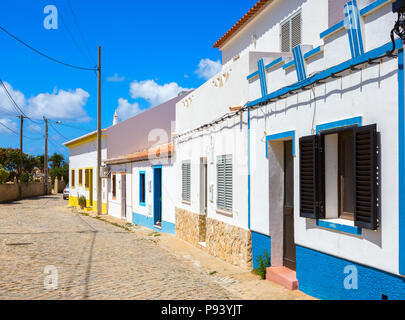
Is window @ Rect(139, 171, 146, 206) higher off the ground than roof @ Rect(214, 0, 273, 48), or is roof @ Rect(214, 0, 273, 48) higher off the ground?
roof @ Rect(214, 0, 273, 48)

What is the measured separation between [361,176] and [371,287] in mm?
1335

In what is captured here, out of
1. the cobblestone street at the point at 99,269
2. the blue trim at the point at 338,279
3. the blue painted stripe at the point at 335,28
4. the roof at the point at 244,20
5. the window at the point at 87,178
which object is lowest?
the cobblestone street at the point at 99,269

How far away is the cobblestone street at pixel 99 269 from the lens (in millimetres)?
6977

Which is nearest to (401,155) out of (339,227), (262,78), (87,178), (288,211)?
(339,227)

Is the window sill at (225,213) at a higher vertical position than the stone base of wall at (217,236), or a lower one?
higher

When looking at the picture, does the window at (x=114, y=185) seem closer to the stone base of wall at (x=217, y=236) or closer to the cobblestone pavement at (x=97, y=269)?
the cobblestone pavement at (x=97, y=269)

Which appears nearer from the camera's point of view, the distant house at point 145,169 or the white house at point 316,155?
the white house at point 316,155

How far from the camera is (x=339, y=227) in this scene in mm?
5738

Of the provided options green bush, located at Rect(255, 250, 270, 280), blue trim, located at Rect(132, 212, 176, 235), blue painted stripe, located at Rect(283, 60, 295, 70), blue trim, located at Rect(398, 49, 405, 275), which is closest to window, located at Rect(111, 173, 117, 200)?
blue trim, located at Rect(132, 212, 176, 235)

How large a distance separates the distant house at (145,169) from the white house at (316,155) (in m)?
4.21

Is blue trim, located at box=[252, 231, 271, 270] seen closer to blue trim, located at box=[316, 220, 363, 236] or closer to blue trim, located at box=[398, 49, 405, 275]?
blue trim, located at box=[316, 220, 363, 236]

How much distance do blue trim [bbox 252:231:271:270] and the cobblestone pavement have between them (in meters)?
0.95

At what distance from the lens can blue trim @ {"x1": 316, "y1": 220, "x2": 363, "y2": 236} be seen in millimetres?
5355

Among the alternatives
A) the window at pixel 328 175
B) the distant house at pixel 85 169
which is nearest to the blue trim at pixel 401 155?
the window at pixel 328 175
